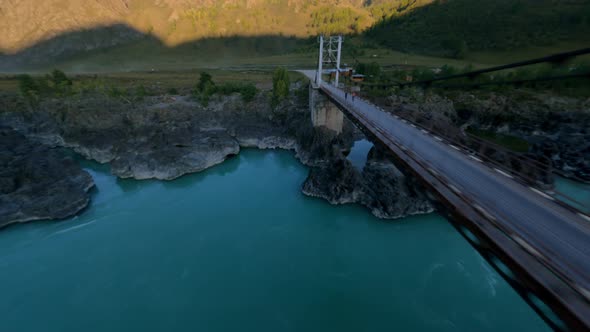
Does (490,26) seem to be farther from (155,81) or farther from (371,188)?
(155,81)

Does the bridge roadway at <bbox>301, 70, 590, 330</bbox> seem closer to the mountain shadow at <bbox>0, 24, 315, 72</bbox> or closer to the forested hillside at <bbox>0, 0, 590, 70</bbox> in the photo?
the forested hillside at <bbox>0, 0, 590, 70</bbox>

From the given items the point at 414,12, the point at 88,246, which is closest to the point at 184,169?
the point at 88,246

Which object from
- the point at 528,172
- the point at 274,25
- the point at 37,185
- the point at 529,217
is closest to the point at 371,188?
the point at 528,172

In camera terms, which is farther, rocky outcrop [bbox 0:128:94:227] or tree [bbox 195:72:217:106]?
tree [bbox 195:72:217:106]

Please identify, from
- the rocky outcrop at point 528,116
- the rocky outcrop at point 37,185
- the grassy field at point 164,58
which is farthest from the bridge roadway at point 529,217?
the grassy field at point 164,58

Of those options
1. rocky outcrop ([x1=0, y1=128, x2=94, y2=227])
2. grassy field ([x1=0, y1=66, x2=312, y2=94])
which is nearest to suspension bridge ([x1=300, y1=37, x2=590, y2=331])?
rocky outcrop ([x1=0, y1=128, x2=94, y2=227])

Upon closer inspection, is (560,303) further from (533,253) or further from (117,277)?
(117,277)

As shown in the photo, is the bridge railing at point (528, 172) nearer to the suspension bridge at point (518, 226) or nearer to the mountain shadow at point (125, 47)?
the suspension bridge at point (518, 226)
